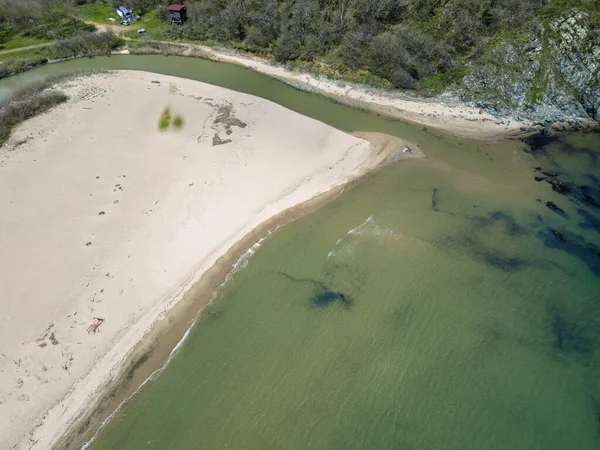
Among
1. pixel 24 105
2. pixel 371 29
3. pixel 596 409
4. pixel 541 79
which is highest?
pixel 371 29

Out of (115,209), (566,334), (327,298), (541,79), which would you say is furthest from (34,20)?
(566,334)

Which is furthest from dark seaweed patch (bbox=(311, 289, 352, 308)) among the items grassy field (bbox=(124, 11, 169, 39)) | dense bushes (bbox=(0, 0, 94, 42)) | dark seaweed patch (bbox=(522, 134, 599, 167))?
dense bushes (bbox=(0, 0, 94, 42))

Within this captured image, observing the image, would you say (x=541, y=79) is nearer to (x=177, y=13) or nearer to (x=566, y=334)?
(x=566, y=334)

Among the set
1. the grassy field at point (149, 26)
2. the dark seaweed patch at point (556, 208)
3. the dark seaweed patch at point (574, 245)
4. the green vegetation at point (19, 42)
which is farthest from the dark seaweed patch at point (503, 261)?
the green vegetation at point (19, 42)

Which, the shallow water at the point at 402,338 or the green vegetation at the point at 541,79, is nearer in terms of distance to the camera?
the shallow water at the point at 402,338

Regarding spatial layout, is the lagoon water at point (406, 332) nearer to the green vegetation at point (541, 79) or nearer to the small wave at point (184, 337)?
the small wave at point (184, 337)

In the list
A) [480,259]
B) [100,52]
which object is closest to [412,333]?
[480,259]

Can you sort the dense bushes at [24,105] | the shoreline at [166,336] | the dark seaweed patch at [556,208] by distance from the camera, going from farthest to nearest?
the dense bushes at [24,105]
the dark seaweed patch at [556,208]
the shoreline at [166,336]
